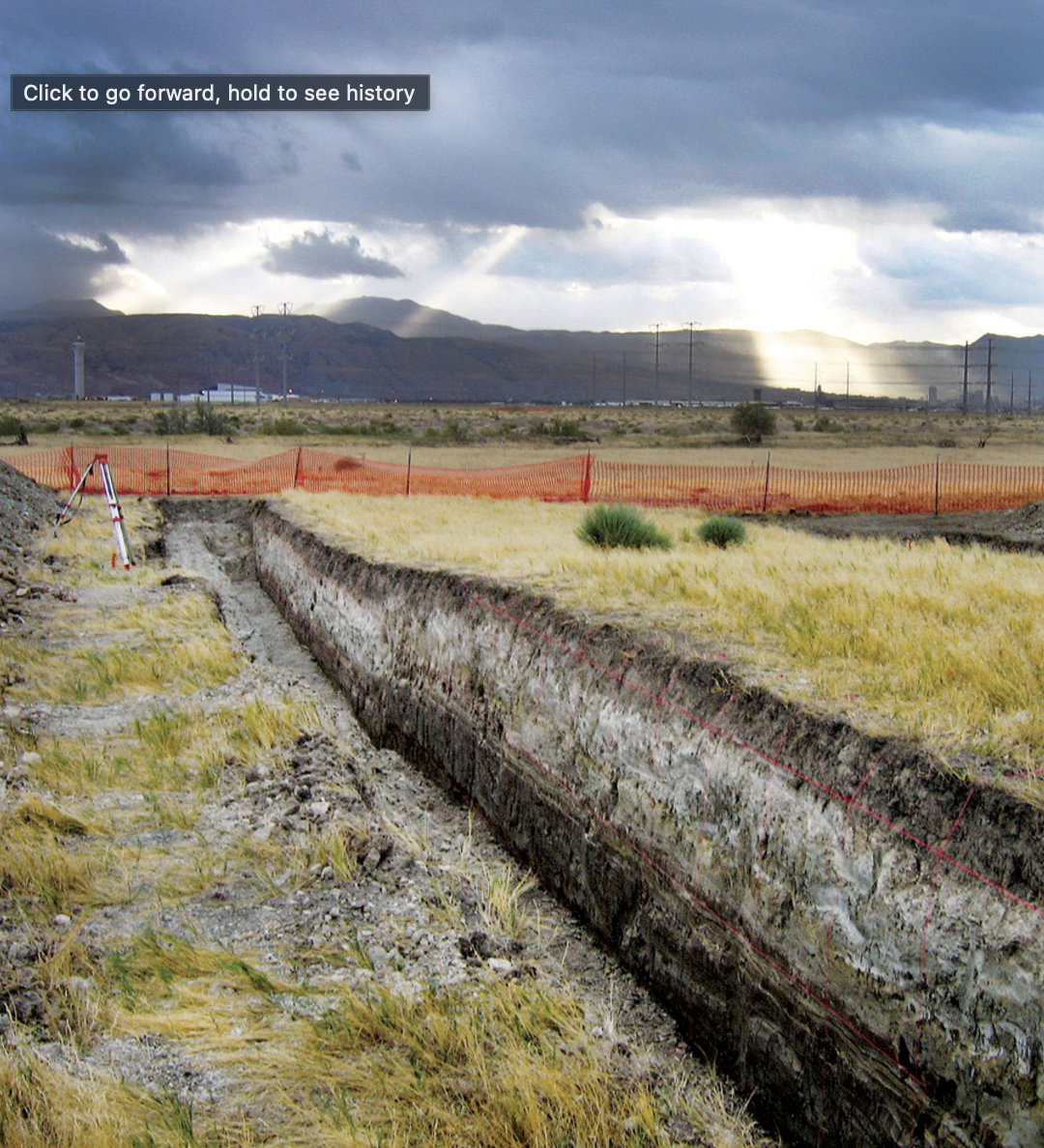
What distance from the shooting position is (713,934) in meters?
6.29

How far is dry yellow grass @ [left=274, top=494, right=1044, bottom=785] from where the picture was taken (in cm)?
643

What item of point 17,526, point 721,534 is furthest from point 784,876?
point 17,526

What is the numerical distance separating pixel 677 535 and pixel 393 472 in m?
19.6

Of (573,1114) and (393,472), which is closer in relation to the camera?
(573,1114)

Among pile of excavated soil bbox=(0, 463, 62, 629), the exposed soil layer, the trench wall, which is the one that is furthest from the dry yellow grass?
pile of excavated soil bbox=(0, 463, 62, 629)

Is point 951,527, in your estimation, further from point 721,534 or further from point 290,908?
point 290,908

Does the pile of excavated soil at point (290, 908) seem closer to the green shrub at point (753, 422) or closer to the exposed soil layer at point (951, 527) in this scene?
the exposed soil layer at point (951, 527)

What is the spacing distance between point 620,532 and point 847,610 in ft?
21.6

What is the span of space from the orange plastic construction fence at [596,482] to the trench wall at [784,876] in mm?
17417

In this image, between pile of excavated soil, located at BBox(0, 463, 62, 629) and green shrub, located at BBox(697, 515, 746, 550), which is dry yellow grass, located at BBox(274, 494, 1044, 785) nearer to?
green shrub, located at BBox(697, 515, 746, 550)

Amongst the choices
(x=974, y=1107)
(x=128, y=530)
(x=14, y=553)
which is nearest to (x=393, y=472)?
(x=128, y=530)

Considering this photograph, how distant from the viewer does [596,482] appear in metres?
32.8

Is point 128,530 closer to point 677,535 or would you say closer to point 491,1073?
point 677,535

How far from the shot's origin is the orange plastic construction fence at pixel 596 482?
2767 cm
